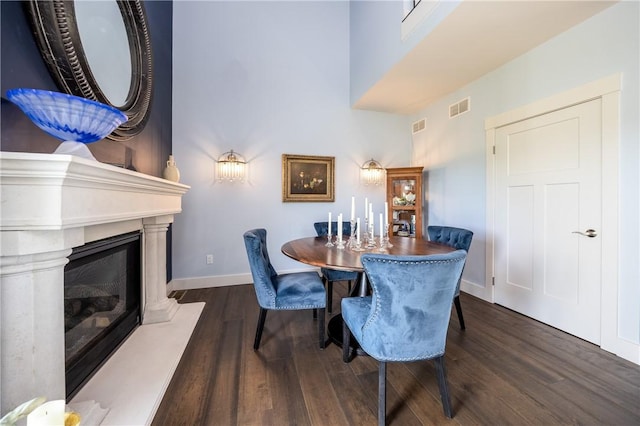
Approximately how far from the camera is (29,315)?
981mm

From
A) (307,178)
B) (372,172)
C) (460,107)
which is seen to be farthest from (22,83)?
(460,107)

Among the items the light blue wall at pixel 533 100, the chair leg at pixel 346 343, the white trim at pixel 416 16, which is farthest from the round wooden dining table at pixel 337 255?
the white trim at pixel 416 16

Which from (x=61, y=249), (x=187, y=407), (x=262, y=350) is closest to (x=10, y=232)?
(x=61, y=249)

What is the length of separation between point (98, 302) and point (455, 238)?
299cm

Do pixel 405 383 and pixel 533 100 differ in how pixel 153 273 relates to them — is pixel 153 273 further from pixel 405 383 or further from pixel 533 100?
pixel 533 100

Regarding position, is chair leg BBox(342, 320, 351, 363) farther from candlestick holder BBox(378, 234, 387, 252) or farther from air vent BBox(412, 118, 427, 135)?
air vent BBox(412, 118, 427, 135)

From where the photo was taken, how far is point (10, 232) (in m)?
0.93

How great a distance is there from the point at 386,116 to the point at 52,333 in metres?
4.41

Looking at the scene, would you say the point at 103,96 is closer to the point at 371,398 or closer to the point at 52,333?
the point at 52,333

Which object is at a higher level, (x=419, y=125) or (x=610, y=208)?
(x=419, y=125)

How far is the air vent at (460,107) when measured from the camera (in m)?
3.22

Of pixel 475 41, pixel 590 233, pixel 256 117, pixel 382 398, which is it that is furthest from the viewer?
pixel 256 117

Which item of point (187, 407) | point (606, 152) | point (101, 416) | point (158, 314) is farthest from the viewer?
point (158, 314)

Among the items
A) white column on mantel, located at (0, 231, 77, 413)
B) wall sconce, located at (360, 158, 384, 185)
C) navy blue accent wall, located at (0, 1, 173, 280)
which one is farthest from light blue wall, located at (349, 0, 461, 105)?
white column on mantel, located at (0, 231, 77, 413)
